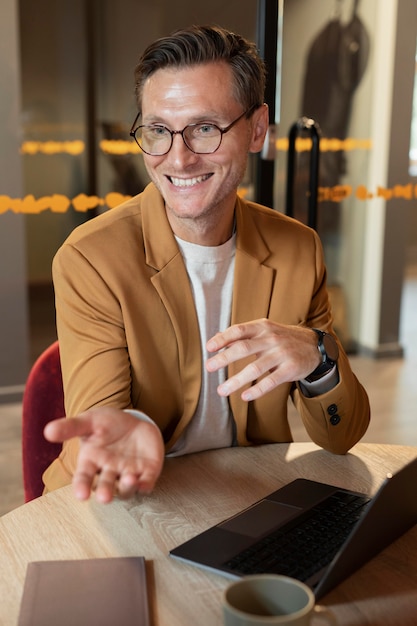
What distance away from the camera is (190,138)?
1673 mm

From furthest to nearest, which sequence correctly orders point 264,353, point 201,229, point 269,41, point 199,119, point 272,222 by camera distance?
point 269,41, point 272,222, point 201,229, point 199,119, point 264,353

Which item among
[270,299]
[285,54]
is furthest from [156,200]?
[285,54]

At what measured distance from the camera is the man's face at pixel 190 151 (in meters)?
1.64

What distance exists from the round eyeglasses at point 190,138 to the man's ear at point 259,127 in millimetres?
106

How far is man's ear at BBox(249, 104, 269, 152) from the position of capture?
5.88 ft

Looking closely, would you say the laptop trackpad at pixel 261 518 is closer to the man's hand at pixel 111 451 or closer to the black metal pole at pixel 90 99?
the man's hand at pixel 111 451

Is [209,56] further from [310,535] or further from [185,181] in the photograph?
[310,535]

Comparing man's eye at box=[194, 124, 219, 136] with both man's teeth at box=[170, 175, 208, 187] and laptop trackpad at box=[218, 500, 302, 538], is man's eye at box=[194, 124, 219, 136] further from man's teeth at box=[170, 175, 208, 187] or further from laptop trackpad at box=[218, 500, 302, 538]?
laptop trackpad at box=[218, 500, 302, 538]

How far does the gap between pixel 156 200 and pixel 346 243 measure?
3173mm

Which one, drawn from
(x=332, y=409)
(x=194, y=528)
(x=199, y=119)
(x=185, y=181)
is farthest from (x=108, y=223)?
(x=194, y=528)

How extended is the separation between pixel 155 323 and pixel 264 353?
0.33m

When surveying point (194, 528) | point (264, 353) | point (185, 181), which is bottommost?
point (194, 528)

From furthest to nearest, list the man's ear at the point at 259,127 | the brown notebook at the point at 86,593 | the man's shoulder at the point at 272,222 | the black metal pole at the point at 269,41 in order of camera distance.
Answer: the black metal pole at the point at 269,41, the man's shoulder at the point at 272,222, the man's ear at the point at 259,127, the brown notebook at the point at 86,593

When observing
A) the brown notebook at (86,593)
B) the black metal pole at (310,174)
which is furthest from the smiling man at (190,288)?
the black metal pole at (310,174)
